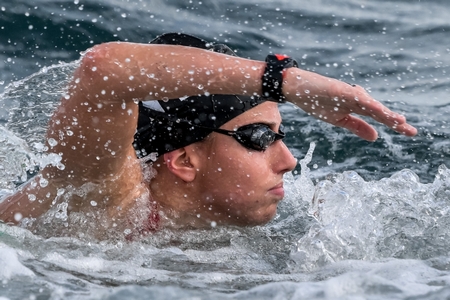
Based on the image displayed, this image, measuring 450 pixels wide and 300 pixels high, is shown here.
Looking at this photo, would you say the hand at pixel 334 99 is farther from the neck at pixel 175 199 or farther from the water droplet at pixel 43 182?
the water droplet at pixel 43 182

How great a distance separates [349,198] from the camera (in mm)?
5086

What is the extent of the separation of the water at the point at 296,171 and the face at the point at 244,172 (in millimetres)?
272

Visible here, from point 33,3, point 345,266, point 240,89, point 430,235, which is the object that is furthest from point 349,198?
point 33,3

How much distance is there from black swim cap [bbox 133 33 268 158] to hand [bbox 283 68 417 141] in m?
1.00

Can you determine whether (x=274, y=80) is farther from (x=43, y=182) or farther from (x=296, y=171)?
(x=296, y=171)

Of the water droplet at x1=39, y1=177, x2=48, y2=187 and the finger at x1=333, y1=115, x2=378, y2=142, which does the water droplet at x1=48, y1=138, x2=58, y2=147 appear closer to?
the water droplet at x1=39, y1=177, x2=48, y2=187

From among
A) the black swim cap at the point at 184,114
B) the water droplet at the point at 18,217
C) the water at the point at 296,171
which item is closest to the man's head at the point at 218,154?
the black swim cap at the point at 184,114

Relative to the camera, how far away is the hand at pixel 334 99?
329 cm

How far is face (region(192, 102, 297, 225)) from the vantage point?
4523 mm

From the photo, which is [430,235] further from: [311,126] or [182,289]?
[311,126]

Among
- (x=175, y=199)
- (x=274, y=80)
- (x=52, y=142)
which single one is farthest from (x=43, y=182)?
(x=274, y=80)

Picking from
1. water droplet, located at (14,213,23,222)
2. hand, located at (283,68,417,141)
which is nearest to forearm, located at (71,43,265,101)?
hand, located at (283,68,417,141)

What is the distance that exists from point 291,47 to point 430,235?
4726 millimetres

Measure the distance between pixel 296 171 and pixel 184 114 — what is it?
2658 millimetres
